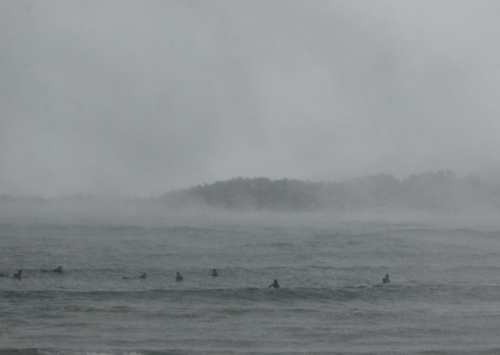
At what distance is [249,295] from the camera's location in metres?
23.1

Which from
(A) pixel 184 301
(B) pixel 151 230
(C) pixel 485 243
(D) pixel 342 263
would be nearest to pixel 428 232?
(C) pixel 485 243

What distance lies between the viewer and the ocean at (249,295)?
52.9 ft

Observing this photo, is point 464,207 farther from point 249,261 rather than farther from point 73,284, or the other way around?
point 73,284

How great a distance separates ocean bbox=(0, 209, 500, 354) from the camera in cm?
1611

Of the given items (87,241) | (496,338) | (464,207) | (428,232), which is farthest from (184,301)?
(464,207)

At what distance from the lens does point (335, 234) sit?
46219 mm

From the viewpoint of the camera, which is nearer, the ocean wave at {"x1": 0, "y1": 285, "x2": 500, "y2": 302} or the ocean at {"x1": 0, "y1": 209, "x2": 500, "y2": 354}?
the ocean at {"x1": 0, "y1": 209, "x2": 500, "y2": 354}

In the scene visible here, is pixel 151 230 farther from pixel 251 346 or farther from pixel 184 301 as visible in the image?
pixel 251 346

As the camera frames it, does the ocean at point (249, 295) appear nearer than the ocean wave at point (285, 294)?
Yes

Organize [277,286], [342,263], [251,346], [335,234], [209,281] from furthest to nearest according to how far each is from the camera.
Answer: [335,234] → [342,263] → [209,281] → [277,286] → [251,346]

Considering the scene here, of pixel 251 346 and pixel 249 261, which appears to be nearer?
pixel 251 346

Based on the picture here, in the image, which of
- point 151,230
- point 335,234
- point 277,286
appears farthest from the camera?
point 151,230

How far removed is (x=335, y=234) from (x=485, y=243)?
10707mm

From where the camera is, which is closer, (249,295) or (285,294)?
(249,295)
